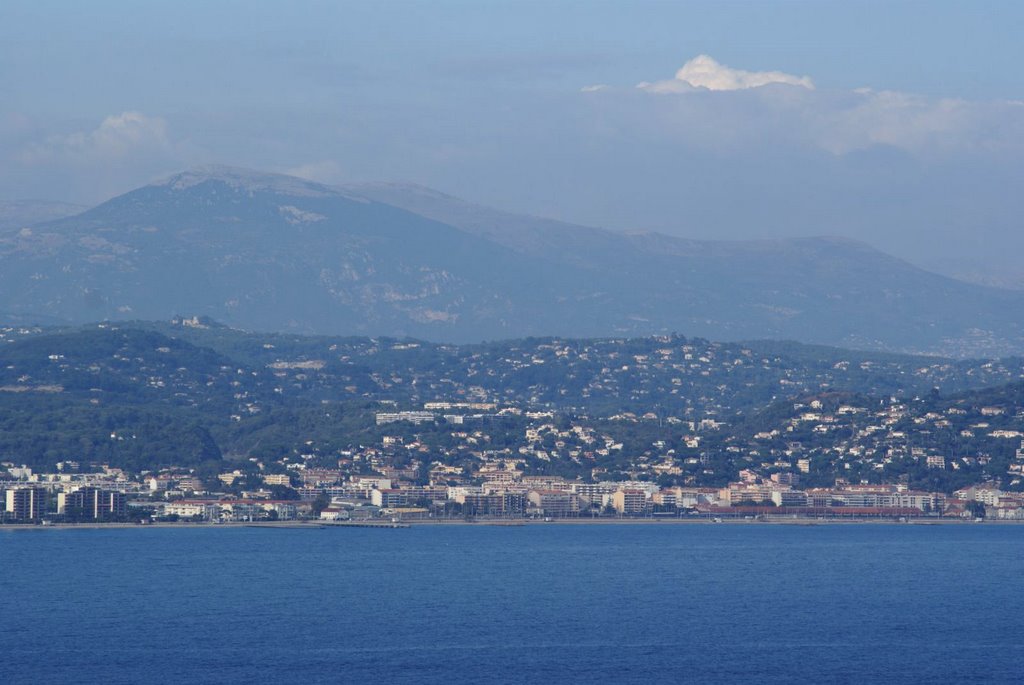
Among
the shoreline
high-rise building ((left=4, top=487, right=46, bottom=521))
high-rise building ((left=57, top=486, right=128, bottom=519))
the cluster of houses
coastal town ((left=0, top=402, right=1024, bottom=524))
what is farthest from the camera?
the cluster of houses

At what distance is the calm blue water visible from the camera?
61688 mm

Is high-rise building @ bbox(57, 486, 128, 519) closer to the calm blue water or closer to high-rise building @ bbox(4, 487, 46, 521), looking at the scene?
high-rise building @ bbox(4, 487, 46, 521)

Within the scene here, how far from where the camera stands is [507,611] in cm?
7600

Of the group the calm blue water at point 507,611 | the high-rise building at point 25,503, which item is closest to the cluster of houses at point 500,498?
the high-rise building at point 25,503

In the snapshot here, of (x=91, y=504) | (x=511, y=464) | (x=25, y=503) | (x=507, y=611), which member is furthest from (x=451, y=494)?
(x=507, y=611)

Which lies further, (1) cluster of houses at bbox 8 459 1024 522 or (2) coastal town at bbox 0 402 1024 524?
(1) cluster of houses at bbox 8 459 1024 522

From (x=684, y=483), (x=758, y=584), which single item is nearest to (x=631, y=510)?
(x=684, y=483)

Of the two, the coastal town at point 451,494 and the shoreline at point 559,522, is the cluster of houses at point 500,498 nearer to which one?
the coastal town at point 451,494

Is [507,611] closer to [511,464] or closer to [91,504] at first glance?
[91,504]

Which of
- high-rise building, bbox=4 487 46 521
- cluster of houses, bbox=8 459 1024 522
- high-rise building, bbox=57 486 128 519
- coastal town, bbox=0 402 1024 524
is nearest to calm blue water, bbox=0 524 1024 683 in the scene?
high-rise building, bbox=4 487 46 521

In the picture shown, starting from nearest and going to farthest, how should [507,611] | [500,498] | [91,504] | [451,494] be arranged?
→ 1. [507,611]
2. [91,504]
3. [500,498]
4. [451,494]

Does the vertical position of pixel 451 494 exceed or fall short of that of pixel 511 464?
it falls short

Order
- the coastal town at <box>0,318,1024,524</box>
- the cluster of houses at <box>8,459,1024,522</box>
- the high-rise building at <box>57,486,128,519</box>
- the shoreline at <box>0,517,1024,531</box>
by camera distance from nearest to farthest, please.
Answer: the high-rise building at <box>57,486,128,519</box> → the shoreline at <box>0,517,1024,531</box> → the cluster of houses at <box>8,459,1024,522</box> → the coastal town at <box>0,318,1024,524</box>

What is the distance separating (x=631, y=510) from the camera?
154125mm
